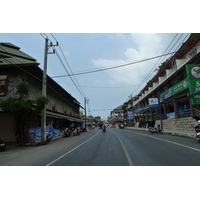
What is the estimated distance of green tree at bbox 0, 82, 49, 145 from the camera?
12273 mm

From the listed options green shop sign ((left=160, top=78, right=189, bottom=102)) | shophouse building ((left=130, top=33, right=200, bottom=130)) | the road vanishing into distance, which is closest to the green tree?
the road vanishing into distance

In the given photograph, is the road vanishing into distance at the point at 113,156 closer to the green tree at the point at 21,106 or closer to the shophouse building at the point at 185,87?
the green tree at the point at 21,106

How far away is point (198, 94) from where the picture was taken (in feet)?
54.5

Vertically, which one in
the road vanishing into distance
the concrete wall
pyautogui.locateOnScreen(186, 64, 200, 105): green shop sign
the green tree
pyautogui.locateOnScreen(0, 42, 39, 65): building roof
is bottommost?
the road vanishing into distance

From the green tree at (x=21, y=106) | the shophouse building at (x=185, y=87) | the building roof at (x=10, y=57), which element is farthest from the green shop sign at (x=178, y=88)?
the building roof at (x=10, y=57)

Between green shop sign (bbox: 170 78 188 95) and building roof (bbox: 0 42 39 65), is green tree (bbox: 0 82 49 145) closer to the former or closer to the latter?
building roof (bbox: 0 42 39 65)

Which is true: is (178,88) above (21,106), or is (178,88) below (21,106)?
above

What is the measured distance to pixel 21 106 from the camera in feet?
40.4

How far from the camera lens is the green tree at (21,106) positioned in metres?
12.3

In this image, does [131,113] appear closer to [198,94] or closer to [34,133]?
[198,94]

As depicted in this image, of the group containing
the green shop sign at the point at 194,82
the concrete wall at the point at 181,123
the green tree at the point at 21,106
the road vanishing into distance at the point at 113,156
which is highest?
the green shop sign at the point at 194,82

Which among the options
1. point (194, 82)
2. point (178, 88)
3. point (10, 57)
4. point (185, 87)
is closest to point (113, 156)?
point (194, 82)

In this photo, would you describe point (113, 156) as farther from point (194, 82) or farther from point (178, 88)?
point (178, 88)

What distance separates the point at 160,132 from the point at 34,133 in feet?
51.0
